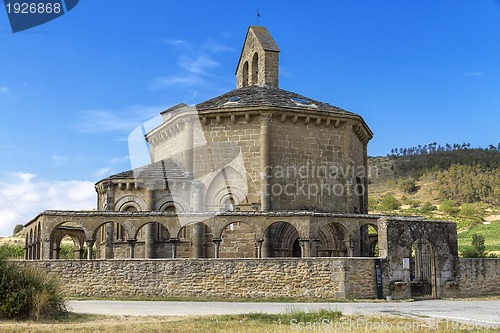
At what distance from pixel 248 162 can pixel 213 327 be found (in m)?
15.7

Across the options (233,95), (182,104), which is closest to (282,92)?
(233,95)

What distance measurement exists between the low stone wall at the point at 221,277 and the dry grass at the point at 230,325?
6402 millimetres

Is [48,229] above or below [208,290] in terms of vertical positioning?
above

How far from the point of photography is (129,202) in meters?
28.3

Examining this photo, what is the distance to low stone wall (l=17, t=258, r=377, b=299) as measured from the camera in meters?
20.8

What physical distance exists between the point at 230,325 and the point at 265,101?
1678 cm

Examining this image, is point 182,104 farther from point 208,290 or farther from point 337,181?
point 208,290

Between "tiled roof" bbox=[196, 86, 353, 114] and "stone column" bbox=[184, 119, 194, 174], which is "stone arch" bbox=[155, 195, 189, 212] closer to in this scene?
"stone column" bbox=[184, 119, 194, 174]

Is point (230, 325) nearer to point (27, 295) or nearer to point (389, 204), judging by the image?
point (27, 295)

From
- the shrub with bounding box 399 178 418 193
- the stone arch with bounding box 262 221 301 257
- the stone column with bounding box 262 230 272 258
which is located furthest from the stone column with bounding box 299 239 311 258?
the shrub with bounding box 399 178 418 193

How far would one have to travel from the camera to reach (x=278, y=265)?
21.0 meters

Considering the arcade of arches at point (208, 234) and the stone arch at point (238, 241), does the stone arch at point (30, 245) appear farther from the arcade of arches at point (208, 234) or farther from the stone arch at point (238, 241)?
the stone arch at point (238, 241)

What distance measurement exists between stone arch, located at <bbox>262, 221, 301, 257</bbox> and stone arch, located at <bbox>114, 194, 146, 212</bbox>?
20.7 feet

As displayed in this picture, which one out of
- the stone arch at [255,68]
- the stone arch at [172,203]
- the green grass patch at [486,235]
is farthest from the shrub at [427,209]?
the stone arch at [172,203]
